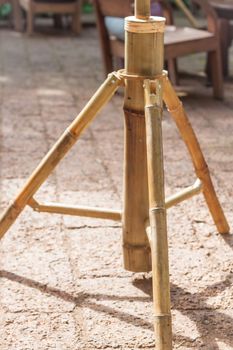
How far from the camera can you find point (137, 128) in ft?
8.05

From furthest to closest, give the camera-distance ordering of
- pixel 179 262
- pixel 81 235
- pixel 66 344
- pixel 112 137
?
pixel 112 137, pixel 81 235, pixel 179 262, pixel 66 344

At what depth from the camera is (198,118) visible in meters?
5.14

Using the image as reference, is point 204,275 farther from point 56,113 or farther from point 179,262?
point 56,113

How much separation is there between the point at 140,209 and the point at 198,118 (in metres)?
2.70

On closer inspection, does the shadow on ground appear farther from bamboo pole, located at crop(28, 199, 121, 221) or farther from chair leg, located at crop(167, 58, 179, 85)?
chair leg, located at crop(167, 58, 179, 85)

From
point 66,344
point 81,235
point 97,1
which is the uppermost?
point 97,1

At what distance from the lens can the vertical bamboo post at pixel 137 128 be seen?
7.73 ft

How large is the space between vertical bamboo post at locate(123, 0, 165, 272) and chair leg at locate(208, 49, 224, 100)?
3309 millimetres

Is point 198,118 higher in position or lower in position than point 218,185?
higher

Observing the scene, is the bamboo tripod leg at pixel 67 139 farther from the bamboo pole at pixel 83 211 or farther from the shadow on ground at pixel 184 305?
the shadow on ground at pixel 184 305

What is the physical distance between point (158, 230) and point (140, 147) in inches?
17.9

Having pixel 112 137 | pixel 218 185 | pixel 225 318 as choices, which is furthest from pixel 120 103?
pixel 225 318

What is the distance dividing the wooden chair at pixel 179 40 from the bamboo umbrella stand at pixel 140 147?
110 inches

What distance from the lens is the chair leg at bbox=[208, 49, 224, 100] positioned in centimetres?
567
